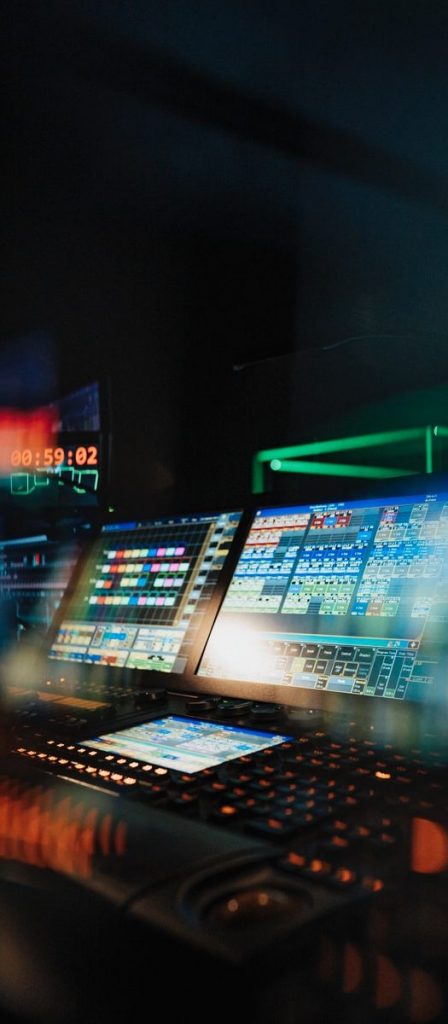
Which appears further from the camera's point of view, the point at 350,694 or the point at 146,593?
the point at 146,593

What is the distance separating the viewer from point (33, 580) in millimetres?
1976

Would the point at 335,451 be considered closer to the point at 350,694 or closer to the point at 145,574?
the point at 145,574

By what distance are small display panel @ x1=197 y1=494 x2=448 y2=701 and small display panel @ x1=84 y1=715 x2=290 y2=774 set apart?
132 millimetres

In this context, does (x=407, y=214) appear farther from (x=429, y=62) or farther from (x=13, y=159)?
(x=13, y=159)

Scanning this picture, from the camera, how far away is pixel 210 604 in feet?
3.95

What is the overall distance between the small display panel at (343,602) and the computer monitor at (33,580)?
2.12 feet

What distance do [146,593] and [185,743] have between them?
1.52ft

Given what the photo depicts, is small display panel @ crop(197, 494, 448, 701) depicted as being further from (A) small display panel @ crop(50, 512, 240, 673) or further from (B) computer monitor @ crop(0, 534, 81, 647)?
(B) computer monitor @ crop(0, 534, 81, 647)

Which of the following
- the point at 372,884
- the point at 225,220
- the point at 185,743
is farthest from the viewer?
the point at 225,220

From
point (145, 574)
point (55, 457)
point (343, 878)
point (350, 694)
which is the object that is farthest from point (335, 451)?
point (343, 878)

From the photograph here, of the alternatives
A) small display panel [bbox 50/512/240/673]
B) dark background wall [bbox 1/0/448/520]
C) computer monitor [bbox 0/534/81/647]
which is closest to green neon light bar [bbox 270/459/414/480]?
dark background wall [bbox 1/0/448/520]

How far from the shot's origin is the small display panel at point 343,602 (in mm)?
919

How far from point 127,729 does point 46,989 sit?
449 mm

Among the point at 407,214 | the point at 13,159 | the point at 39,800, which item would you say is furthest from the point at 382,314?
the point at 39,800
